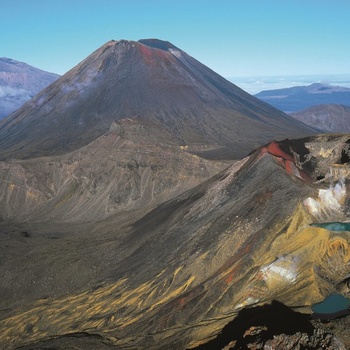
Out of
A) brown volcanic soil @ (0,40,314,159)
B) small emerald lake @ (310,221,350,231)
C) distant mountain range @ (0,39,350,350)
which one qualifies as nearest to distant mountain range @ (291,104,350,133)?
brown volcanic soil @ (0,40,314,159)

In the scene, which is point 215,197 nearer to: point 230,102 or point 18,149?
point 18,149

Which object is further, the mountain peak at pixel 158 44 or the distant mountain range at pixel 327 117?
the distant mountain range at pixel 327 117

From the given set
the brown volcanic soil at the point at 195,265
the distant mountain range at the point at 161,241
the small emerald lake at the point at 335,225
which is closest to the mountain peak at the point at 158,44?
the distant mountain range at the point at 161,241

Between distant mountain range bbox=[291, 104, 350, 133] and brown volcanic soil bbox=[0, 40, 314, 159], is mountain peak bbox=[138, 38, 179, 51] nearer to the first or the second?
brown volcanic soil bbox=[0, 40, 314, 159]

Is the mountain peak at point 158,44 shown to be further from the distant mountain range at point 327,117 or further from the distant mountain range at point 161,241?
the distant mountain range at point 161,241

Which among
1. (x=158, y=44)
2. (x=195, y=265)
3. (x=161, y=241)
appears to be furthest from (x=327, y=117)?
(x=195, y=265)
